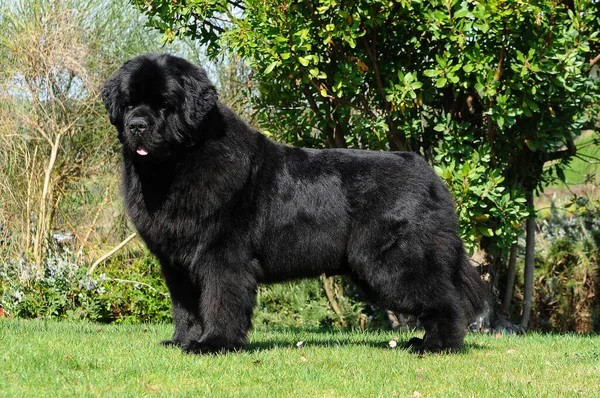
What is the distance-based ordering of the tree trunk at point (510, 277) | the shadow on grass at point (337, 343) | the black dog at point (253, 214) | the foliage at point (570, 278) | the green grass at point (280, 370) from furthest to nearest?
1. the foliage at point (570, 278)
2. the tree trunk at point (510, 277)
3. the shadow on grass at point (337, 343)
4. the black dog at point (253, 214)
5. the green grass at point (280, 370)

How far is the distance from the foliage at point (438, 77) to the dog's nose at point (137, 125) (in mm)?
1865

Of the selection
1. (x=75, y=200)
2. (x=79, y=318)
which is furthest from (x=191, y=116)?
(x=75, y=200)

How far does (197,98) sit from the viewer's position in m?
4.60

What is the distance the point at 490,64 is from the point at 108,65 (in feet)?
14.7

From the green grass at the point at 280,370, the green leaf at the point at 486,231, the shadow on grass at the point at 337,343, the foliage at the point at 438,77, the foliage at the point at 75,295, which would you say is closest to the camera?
the green grass at the point at 280,370

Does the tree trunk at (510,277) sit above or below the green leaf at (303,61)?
below

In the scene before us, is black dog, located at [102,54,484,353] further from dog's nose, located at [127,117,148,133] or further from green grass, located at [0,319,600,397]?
green grass, located at [0,319,600,397]

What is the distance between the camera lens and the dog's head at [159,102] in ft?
14.6

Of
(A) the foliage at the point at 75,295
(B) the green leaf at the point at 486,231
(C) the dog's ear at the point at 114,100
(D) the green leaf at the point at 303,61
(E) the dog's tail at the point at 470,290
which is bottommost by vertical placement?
(A) the foliage at the point at 75,295

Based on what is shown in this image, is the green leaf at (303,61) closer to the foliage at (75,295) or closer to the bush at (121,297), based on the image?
the bush at (121,297)

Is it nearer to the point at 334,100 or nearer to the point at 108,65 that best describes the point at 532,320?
the point at 334,100

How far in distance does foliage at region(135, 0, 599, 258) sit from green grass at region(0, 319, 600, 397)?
6.25ft

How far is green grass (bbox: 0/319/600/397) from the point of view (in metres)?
3.61

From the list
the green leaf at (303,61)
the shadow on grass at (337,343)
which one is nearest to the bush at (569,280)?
the shadow on grass at (337,343)
